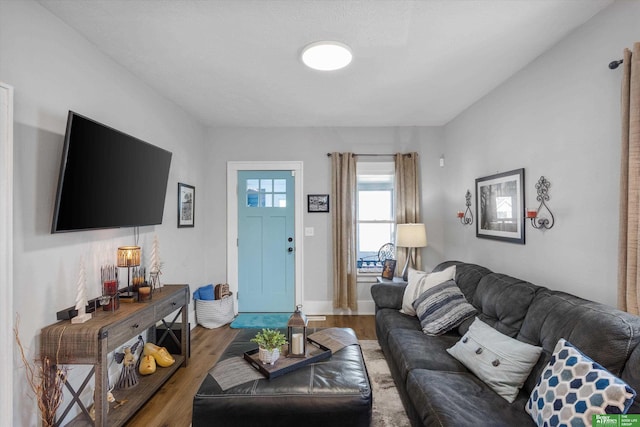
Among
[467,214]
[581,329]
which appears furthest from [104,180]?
[467,214]

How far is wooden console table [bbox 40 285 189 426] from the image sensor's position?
170cm

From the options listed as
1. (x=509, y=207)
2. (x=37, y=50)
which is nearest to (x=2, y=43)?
(x=37, y=50)

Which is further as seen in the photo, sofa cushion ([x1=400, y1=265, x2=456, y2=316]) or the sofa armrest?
the sofa armrest

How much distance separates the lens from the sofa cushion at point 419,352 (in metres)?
1.95

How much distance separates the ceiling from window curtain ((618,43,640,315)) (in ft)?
1.81

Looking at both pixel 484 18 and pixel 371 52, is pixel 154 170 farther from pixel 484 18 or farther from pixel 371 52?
pixel 484 18

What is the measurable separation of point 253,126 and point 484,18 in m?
3.02

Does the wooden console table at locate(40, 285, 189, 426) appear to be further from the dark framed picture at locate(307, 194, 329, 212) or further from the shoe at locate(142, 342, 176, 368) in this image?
the dark framed picture at locate(307, 194, 329, 212)

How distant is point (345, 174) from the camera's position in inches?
162

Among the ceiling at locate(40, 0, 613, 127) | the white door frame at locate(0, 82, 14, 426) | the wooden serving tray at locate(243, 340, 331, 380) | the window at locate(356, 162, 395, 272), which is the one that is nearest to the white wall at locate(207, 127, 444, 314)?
the window at locate(356, 162, 395, 272)

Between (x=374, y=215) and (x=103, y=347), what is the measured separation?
11.1ft

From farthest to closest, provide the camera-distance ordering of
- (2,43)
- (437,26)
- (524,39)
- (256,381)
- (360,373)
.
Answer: (524,39) < (437,26) < (360,373) < (256,381) < (2,43)

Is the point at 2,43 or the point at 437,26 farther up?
the point at 437,26

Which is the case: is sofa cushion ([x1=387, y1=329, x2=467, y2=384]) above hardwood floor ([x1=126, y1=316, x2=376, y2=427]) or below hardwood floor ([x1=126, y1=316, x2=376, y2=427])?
above
